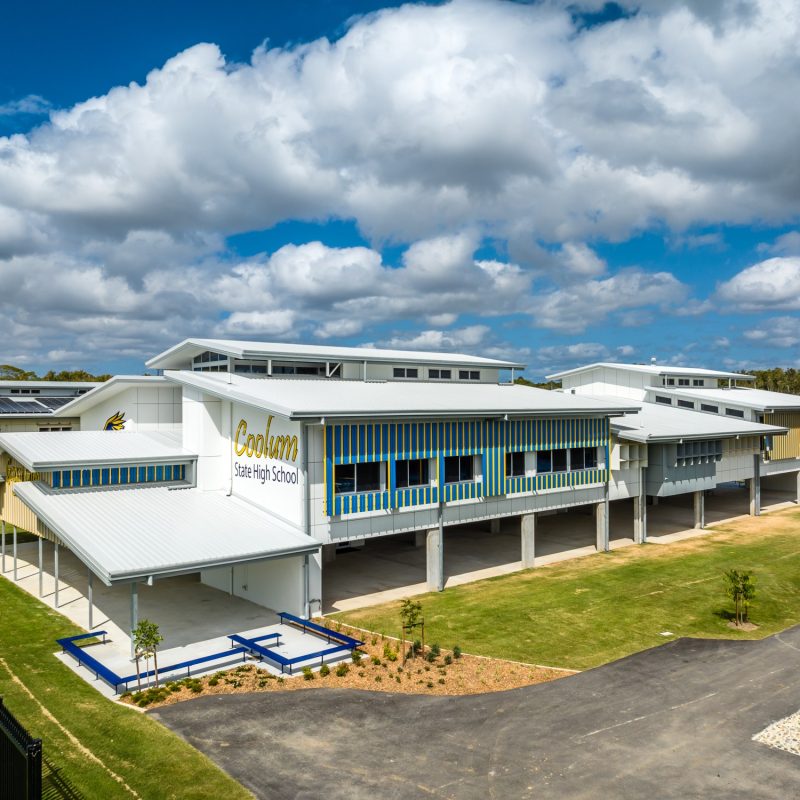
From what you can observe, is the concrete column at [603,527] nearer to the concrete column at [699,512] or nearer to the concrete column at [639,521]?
the concrete column at [639,521]

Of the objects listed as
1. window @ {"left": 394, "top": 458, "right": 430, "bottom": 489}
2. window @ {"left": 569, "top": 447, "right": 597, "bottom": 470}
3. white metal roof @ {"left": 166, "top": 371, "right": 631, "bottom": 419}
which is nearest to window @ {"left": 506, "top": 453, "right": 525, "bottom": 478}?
white metal roof @ {"left": 166, "top": 371, "right": 631, "bottom": 419}

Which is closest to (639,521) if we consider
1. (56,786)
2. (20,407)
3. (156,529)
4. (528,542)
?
(528,542)

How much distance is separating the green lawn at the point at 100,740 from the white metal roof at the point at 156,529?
3052 millimetres

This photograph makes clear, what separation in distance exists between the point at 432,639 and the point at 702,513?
26703 millimetres

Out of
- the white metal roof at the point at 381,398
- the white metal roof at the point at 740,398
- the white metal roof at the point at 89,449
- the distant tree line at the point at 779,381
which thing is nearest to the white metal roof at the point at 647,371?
the white metal roof at the point at 740,398

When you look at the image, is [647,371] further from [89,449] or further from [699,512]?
[89,449]

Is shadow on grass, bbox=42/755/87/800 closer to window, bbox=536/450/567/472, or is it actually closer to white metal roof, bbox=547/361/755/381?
window, bbox=536/450/567/472

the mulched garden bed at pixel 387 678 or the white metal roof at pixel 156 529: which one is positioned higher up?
the white metal roof at pixel 156 529

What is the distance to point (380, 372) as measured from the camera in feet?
120

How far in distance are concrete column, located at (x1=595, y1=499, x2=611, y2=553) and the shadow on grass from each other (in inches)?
1095

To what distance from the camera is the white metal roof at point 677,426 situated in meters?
36.8

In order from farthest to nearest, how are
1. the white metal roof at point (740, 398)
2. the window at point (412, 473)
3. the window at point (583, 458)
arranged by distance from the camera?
the white metal roof at point (740, 398), the window at point (583, 458), the window at point (412, 473)

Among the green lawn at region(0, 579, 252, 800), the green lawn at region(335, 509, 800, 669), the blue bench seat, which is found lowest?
the green lawn at region(335, 509, 800, 669)

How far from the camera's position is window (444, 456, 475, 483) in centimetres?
2892
